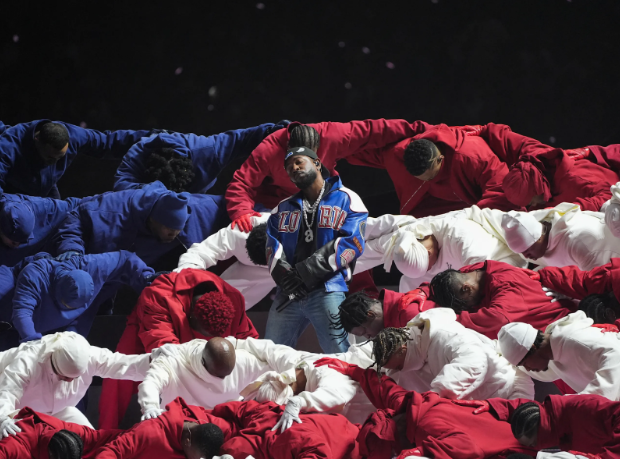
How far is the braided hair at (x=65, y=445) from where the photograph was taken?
10.8ft

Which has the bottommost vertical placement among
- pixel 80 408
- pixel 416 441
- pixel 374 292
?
pixel 80 408

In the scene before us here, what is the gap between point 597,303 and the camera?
141 inches

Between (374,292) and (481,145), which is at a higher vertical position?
(481,145)

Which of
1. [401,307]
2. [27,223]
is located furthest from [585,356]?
[27,223]

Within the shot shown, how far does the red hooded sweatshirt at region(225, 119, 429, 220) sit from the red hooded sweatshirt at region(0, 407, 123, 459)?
5.23 ft

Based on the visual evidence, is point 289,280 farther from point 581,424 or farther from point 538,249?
point 581,424

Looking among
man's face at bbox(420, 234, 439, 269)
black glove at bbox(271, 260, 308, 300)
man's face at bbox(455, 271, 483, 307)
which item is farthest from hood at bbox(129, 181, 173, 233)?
man's face at bbox(455, 271, 483, 307)

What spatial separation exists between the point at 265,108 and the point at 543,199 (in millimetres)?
2453

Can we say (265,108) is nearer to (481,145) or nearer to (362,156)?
(362,156)

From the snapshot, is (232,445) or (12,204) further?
(12,204)

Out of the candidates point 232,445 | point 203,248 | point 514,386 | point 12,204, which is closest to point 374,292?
point 203,248

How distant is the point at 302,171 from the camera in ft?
13.8

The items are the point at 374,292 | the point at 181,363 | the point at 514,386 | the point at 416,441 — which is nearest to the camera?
the point at 416,441

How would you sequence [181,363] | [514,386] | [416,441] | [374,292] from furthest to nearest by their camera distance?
1. [374,292]
2. [181,363]
3. [514,386]
4. [416,441]
